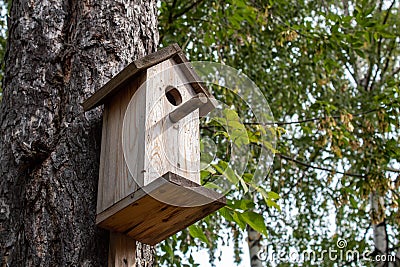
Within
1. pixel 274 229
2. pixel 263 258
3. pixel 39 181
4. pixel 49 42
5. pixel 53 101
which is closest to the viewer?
pixel 39 181

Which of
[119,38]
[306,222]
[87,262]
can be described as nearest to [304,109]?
[306,222]

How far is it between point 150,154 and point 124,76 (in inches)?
11.2

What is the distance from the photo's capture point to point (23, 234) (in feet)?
5.86

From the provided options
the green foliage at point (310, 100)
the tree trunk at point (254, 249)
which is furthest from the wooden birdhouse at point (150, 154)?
the tree trunk at point (254, 249)

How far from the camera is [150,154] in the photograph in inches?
69.7

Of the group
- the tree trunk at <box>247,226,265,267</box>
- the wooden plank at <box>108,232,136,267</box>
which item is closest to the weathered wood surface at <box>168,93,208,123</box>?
the wooden plank at <box>108,232,136,267</box>

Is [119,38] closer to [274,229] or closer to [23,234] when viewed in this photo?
[23,234]

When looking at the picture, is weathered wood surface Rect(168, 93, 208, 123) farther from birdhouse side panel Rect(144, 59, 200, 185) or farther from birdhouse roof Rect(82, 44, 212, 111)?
birdhouse roof Rect(82, 44, 212, 111)

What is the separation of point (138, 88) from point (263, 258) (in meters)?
4.62

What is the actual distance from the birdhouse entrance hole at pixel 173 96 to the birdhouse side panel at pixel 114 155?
14 cm

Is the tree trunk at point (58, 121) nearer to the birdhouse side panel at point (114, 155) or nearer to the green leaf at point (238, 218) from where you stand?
the birdhouse side panel at point (114, 155)

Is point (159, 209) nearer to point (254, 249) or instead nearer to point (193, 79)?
point (193, 79)

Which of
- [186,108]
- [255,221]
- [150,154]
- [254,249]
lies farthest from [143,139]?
[254,249]

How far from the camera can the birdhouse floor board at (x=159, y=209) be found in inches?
65.7
